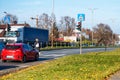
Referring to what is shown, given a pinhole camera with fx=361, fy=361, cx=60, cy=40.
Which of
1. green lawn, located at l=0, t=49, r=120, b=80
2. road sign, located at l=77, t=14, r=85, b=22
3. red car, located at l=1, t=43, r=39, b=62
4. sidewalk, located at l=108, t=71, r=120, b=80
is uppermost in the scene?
road sign, located at l=77, t=14, r=85, b=22

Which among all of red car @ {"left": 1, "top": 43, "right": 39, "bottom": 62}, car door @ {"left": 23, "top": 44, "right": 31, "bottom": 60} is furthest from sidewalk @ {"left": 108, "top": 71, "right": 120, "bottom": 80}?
car door @ {"left": 23, "top": 44, "right": 31, "bottom": 60}

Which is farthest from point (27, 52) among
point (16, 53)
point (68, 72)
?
point (68, 72)

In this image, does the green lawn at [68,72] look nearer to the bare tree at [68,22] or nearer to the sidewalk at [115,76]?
the sidewalk at [115,76]

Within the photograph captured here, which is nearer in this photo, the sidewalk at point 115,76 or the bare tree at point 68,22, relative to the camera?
the sidewalk at point 115,76

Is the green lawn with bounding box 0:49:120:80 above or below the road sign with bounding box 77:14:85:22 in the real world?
below

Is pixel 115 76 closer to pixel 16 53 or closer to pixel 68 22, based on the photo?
pixel 16 53

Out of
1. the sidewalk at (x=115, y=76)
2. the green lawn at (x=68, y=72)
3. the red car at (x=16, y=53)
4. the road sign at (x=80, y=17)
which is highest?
the road sign at (x=80, y=17)

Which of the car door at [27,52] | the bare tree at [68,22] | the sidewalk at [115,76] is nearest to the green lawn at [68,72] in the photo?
the sidewalk at [115,76]

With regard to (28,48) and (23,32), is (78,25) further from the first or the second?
(23,32)

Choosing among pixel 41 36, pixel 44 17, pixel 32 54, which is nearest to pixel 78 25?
pixel 32 54

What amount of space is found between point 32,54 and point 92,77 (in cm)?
1525

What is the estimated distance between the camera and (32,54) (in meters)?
27.3

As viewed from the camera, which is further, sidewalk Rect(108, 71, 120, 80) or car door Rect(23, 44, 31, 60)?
car door Rect(23, 44, 31, 60)

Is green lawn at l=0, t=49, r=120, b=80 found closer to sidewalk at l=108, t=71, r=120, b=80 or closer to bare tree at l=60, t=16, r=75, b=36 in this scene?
sidewalk at l=108, t=71, r=120, b=80
